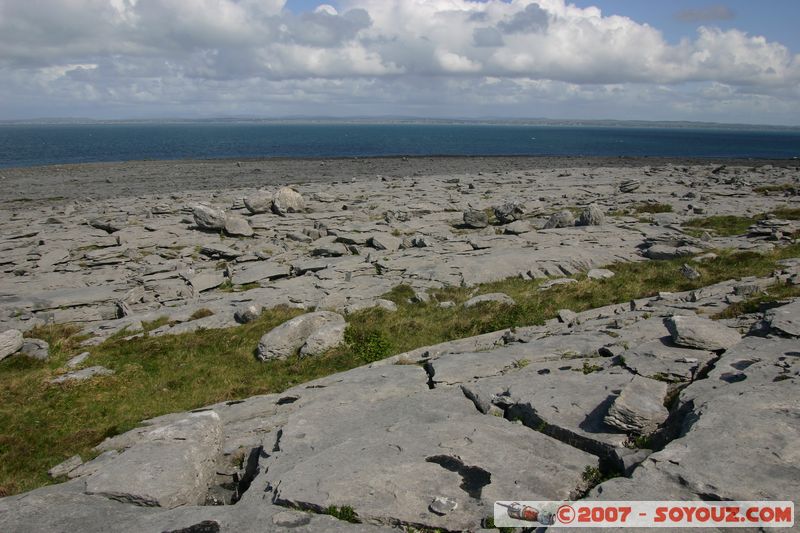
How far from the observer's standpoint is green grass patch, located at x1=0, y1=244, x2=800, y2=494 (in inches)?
538

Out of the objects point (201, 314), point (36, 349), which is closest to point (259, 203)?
point (201, 314)

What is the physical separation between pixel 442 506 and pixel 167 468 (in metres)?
5.34

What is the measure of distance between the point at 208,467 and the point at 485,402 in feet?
19.1

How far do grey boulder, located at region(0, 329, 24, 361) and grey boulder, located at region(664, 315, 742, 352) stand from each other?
21.2 metres

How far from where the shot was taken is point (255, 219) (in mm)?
40969

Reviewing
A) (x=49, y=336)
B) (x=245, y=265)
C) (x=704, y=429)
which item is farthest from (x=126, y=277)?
(x=704, y=429)

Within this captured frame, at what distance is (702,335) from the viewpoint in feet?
41.8

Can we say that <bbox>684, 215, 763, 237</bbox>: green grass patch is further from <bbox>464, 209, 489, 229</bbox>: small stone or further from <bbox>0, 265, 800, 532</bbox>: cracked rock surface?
<bbox>0, 265, 800, 532</bbox>: cracked rock surface

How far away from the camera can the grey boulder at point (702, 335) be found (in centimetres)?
1261

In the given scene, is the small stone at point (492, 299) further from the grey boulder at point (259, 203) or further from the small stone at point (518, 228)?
the grey boulder at point (259, 203)

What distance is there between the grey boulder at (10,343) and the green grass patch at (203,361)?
0.30 meters

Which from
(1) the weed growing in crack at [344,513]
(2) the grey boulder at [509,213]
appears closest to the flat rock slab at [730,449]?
(1) the weed growing in crack at [344,513]

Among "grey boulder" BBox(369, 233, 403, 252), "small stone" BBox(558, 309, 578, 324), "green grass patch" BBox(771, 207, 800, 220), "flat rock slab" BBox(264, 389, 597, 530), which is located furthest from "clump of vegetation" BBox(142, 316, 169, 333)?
"green grass patch" BBox(771, 207, 800, 220)

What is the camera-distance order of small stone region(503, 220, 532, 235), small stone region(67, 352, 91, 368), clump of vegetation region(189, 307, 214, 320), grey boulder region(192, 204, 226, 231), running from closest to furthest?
small stone region(67, 352, 91, 368) < clump of vegetation region(189, 307, 214, 320) < small stone region(503, 220, 532, 235) < grey boulder region(192, 204, 226, 231)
